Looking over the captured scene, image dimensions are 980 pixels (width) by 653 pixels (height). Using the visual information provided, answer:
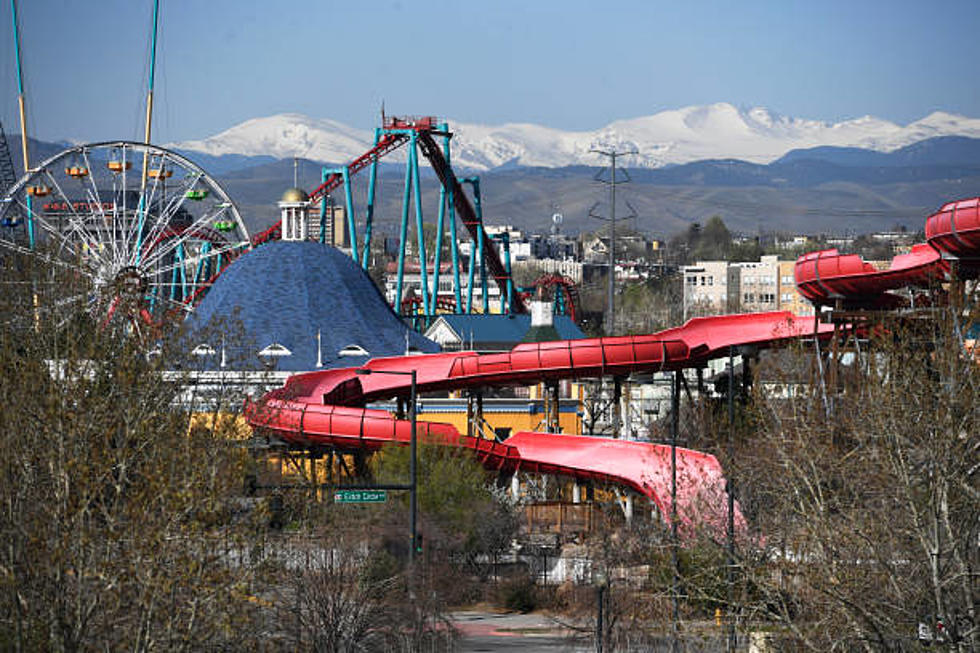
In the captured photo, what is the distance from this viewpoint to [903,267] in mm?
52500

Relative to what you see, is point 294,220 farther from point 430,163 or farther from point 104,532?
point 104,532

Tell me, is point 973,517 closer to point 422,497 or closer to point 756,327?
point 422,497

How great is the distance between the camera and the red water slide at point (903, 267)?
4800cm

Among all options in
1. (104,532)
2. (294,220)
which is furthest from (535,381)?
(104,532)

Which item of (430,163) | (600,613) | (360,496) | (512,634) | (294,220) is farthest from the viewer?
(430,163)

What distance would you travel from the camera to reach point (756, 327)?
202 ft

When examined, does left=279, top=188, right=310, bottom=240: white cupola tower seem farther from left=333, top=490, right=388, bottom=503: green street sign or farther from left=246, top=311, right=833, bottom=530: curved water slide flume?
left=333, top=490, right=388, bottom=503: green street sign

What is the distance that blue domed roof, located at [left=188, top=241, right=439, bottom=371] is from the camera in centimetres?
8550

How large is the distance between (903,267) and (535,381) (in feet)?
54.2

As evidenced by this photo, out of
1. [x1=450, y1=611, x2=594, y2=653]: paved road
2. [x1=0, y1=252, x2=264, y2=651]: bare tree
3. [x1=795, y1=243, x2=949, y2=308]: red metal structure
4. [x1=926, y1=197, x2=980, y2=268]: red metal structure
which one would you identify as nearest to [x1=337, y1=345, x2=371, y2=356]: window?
[x1=795, y1=243, x2=949, y2=308]: red metal structure

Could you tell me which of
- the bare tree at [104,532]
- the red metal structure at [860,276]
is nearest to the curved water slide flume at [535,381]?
the red metal structure at [860,276]

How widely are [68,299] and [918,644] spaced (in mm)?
22930

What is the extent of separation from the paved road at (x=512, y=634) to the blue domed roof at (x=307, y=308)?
34.3m

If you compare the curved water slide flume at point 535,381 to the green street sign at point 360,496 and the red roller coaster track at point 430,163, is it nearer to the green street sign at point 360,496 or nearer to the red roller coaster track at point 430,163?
the green street sign at point 360,496
